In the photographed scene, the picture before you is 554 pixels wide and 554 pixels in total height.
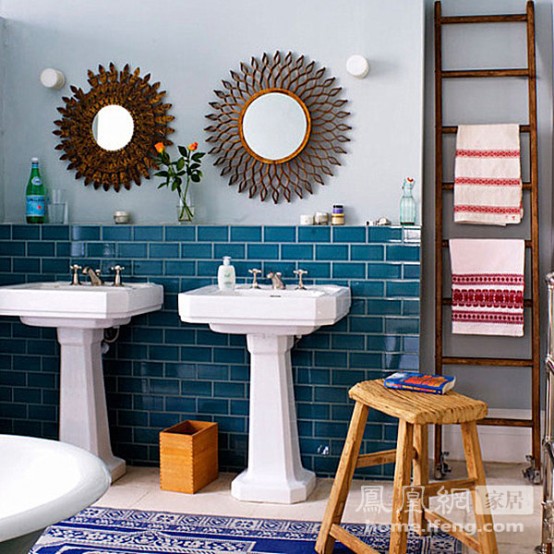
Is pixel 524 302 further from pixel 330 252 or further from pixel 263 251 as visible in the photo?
pixel 263 251

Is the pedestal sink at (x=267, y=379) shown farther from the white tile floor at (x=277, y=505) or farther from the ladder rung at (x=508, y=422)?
the ladder rung at (x=508, y=422)

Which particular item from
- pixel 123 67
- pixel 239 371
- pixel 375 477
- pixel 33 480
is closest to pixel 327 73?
pixel 123 67

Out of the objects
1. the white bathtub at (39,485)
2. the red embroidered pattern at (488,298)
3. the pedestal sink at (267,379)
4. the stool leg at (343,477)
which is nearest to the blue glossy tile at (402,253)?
the pedestal sink at (267,379)

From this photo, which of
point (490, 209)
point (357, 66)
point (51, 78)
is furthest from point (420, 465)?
point (51, 78)

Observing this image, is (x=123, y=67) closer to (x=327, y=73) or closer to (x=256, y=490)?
(x=327, y=73)

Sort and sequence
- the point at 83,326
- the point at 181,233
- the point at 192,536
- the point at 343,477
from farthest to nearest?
the point at 181,233 → the point at 83,326 → the point at 192,536 → the point at 343,477

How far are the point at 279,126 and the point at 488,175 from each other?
110 centimetres

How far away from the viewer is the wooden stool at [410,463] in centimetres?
292

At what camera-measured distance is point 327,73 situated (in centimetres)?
425

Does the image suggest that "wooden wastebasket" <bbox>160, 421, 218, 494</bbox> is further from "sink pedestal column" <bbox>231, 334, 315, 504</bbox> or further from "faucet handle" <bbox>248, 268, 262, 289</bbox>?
"faucet handle" <bbox>248, 268, 262, 289</bbox>

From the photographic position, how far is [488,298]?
4297 millimetres

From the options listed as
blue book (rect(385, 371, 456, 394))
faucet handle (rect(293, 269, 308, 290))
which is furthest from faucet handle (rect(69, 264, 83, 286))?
Answer: blue book (rect(385, 371, 456, 394))

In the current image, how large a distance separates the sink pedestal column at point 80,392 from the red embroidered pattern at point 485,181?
198 centimetres

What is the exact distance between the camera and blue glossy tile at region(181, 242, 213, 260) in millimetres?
4258
